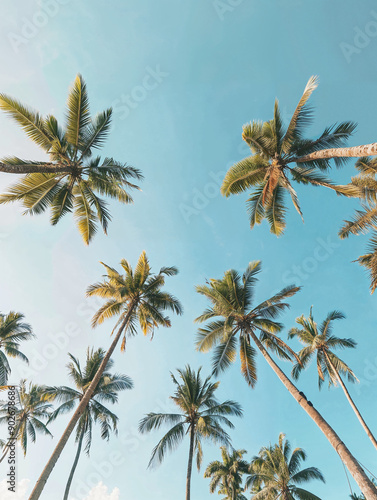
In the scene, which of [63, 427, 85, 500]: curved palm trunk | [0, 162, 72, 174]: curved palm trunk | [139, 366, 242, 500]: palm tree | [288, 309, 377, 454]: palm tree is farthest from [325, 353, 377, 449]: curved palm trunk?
[0, 162, 72, 174]: curved palm trunk

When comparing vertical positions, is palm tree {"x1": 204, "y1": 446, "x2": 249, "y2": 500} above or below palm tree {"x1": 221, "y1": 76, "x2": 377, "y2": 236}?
below

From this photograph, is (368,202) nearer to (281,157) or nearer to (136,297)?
(281,157)

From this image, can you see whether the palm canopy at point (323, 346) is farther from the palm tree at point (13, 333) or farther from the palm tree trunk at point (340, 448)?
the palm tree at point (13, 333)

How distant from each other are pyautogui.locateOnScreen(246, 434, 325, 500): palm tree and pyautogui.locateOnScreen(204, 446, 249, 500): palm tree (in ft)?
7.95

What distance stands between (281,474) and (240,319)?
51.4 ft

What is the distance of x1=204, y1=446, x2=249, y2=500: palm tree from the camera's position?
81.6 feet

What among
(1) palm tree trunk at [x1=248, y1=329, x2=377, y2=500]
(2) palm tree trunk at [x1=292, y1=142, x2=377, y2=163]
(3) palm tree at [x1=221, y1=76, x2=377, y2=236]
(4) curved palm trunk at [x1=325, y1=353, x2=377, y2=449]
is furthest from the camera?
(4) curved palm trunk at [x1=325, y1=353, x2=377, y2=449]

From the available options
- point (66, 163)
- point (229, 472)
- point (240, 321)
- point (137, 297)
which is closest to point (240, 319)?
point (240, 321)

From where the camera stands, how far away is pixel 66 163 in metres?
11.9

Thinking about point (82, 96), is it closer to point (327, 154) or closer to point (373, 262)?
→ point (327, 154)

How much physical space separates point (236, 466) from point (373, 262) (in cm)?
2375

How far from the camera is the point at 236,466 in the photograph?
2516cm

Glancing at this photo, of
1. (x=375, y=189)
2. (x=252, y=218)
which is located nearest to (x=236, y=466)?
(x=252, y=218)

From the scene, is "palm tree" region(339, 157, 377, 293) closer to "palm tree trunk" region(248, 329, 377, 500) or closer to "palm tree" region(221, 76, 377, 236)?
"palm tree" region(221, 76, 377, 236)
